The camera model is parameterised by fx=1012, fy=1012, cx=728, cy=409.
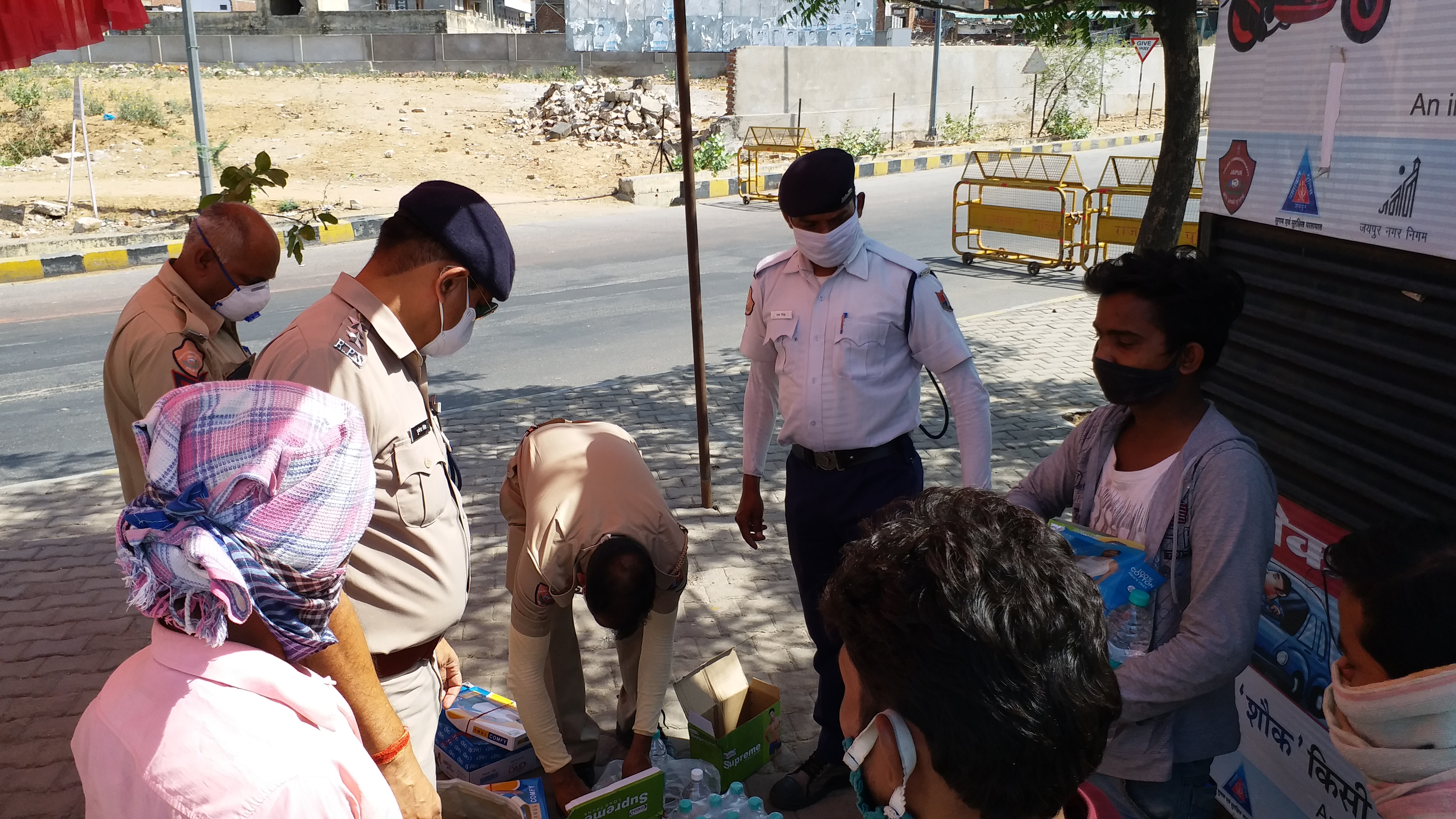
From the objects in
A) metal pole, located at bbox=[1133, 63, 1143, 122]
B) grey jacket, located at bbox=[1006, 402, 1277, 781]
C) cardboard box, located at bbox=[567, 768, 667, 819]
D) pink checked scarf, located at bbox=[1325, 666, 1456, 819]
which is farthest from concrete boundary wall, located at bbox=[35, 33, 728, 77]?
pink checked scarf, located at bbox=[1325, 666, 1456, 819]

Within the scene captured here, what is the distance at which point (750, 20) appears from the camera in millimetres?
33906

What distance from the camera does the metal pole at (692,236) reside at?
5133 millimetres

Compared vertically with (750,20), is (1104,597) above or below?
below

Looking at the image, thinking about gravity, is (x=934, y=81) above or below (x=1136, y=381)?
above

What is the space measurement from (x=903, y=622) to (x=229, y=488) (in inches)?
38.9

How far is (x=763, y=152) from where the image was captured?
22156 mm

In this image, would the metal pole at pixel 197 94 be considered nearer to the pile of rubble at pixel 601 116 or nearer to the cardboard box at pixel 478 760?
the pile of rubble at pixel 601 116

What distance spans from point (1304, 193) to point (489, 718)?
9.99 ft

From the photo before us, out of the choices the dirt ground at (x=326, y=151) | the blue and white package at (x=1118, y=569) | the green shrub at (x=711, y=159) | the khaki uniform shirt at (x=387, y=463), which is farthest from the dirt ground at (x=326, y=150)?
the blue and white package at (x=1118, y=569)

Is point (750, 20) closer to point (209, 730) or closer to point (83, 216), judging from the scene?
point (83, 216)

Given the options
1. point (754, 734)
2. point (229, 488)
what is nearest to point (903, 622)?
point (229, 488)

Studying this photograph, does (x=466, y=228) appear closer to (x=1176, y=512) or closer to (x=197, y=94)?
(x=1176, y=512)

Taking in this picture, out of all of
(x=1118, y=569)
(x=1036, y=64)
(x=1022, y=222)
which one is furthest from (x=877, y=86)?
(x=1118, y=569)

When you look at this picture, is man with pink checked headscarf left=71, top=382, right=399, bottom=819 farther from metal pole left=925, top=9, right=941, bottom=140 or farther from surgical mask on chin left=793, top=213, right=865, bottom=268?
metal pole left=925, top=9, right=941, bottom=140
